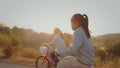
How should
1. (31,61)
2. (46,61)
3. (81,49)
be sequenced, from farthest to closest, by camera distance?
1. (31,61)
2. (46,61)
3. (81,49)

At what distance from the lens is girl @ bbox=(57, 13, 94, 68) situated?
22.0 feet

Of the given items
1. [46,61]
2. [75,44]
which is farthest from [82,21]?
[46,61]

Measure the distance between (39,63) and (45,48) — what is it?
1.13 m

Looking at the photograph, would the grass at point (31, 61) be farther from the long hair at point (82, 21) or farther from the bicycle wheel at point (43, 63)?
the long hair at point (82, 21)

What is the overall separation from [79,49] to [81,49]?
0.05 metres

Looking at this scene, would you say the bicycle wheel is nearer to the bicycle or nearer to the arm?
the bicycle

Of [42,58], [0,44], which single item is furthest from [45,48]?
[0,44]

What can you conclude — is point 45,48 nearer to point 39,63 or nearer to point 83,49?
point 39,63

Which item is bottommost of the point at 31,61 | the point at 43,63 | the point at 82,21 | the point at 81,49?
the point at 31,61

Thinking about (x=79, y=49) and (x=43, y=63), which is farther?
(x=43, y=63)

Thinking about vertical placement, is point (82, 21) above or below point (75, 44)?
above

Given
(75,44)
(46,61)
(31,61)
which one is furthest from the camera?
(31,61)

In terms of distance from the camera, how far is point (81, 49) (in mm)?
6797

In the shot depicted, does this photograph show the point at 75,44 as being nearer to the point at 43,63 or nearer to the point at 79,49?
the point at 79,49
